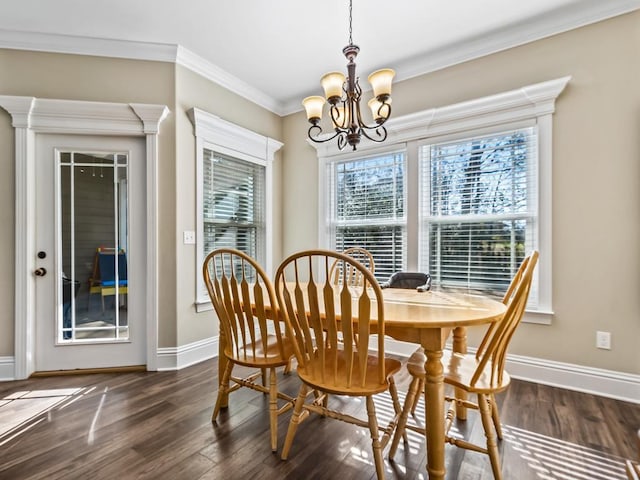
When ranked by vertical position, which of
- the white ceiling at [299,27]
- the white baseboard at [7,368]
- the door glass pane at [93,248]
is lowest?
the white baseboard at [7,368]

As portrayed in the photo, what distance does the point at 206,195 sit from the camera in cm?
317

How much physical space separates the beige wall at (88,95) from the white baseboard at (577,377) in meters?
2.83

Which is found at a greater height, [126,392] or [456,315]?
[456,315]

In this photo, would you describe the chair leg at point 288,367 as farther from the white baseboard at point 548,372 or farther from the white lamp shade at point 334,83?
the white lamp shade at point 334,83

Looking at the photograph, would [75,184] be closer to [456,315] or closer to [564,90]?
[456,315]

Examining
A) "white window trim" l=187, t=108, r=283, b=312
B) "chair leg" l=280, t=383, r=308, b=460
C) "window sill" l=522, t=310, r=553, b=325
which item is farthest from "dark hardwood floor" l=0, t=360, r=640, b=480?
"white window trim" l=187, t=108, r=283, b=312

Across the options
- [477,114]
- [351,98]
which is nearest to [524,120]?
[477,114]

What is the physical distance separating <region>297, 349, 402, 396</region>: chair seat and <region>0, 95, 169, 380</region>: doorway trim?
1.85m

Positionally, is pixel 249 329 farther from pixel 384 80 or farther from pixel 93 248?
pixel 93 248

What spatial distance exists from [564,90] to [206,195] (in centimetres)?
306

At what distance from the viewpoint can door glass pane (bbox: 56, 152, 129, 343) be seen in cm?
271

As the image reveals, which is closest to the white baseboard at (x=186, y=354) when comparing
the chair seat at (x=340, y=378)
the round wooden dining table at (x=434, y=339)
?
the chair seat at (x=340, y=378)

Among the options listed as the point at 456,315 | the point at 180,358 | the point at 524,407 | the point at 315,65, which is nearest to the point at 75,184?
the point at 180,358

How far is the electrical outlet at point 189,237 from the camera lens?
291 cm
